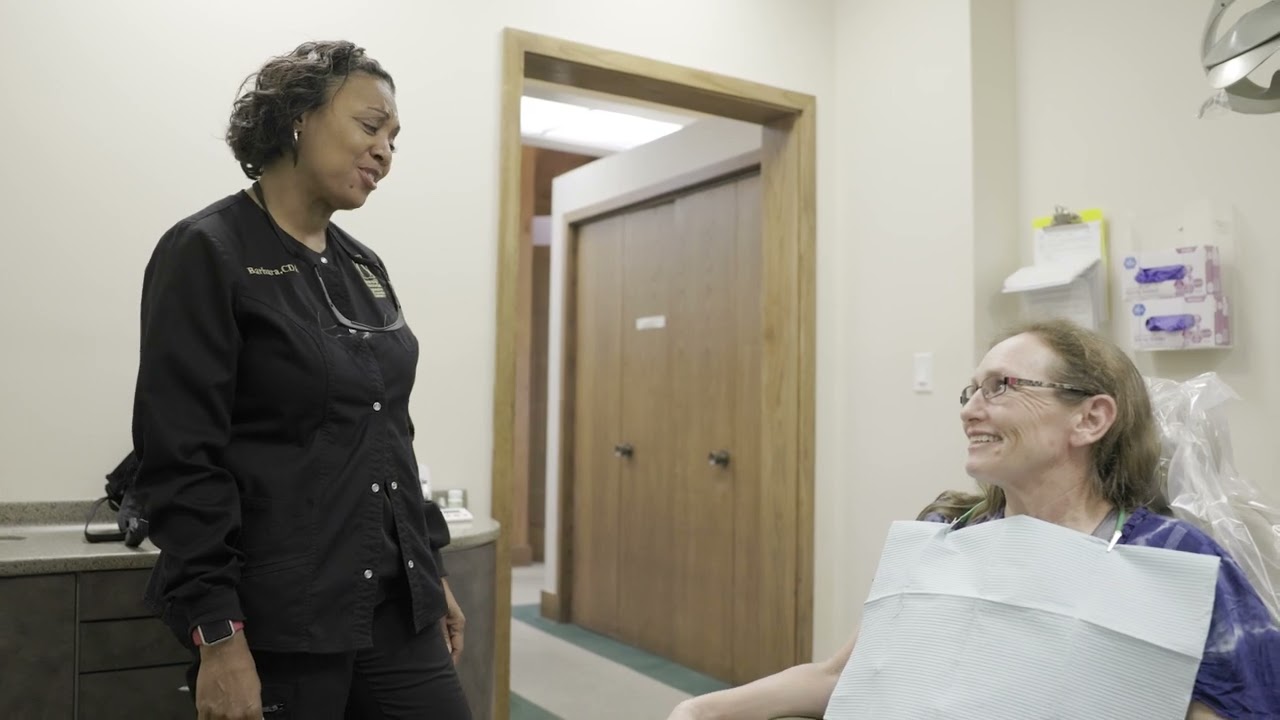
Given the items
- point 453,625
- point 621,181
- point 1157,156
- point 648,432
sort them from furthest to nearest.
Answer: point 621,181 < point 648,432 < point 1157,156 < point 453,625

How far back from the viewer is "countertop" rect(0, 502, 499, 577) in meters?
1.83

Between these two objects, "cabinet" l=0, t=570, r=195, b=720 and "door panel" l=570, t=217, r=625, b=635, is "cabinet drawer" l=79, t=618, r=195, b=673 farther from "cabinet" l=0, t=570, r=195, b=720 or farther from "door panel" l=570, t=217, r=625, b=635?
"door panel" l=570, t=217, r=625, b=635

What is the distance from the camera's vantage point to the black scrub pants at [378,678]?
4.44 ft

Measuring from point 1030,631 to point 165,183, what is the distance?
2.18m

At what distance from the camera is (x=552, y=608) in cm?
516

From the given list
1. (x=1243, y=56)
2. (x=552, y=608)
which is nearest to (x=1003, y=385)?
(x=1243, y=56)

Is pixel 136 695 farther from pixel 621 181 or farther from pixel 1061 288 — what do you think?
pixel 621 181

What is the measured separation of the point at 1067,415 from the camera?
1.53 metres

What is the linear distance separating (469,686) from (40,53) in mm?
1769

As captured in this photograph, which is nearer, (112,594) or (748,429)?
(112,594)

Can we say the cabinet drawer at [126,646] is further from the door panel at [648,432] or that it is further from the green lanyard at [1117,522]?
the door panel at [648,432]

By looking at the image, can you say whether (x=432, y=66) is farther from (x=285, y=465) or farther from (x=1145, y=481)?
(x=1145, y=481)

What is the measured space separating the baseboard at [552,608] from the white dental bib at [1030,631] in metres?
3.75

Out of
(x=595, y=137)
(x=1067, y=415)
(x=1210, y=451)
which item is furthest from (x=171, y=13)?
(x=595, y=137)
